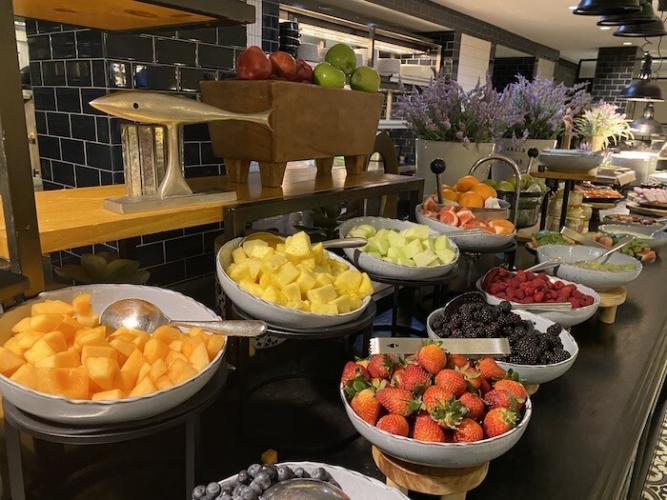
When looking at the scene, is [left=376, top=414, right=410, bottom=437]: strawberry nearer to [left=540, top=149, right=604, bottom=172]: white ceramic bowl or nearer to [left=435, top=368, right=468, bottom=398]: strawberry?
[left=435, top=368, right=468, bottom=398]: strawberry

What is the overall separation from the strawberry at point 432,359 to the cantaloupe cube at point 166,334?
39cm

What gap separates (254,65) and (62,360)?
75 centimetres

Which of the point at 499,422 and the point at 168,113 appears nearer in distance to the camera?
the point at 499,422

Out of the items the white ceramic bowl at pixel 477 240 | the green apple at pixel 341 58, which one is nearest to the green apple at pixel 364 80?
the green apple at pixel 341 58

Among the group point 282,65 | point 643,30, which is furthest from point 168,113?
point 643,30

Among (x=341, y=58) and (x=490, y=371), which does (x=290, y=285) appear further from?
(x=341, y=58)

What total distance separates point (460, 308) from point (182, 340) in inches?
26.0

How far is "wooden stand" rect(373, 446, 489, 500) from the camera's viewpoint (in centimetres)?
81

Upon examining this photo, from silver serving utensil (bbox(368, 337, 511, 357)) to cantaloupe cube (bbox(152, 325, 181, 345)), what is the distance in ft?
1.12

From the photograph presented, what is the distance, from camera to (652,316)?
5.39 feet

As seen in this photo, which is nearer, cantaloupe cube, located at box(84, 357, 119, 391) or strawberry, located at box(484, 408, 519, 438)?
cantaloupe cube, located at box(84, 357, 119, 391)

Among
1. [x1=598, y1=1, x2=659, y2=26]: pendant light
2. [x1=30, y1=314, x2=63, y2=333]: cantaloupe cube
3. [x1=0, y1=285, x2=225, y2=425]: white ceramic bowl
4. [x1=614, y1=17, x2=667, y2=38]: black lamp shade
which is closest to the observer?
[x1=0, y1=285, x2=225, y2=425]: white ceramic bowl

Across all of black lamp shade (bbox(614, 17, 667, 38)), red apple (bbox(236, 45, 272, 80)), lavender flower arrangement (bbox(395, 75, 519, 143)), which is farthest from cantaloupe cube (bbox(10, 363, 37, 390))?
black lamp shade (bbox(614, 17, 667, 38))

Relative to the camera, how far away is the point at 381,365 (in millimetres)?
895
